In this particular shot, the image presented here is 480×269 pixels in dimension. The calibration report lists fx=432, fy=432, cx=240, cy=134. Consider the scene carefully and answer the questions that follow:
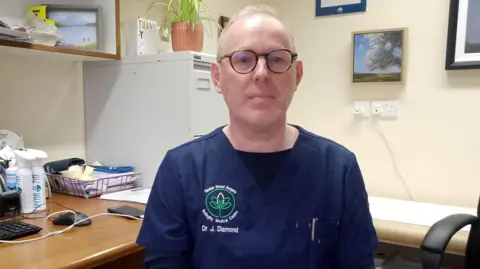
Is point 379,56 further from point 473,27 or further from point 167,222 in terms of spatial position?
point 167,222

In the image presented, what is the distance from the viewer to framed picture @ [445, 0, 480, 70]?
7.09 ft

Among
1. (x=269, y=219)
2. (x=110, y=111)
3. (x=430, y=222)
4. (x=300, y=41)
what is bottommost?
(x=430, y=222)

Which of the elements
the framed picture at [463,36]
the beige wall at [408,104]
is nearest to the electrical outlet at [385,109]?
the beige wall at [408,104]

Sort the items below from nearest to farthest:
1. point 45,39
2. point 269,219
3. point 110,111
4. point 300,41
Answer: point 269,219 < point 45,39 < point 110,111 < point 300,41

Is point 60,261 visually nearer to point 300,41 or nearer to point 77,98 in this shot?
point 77,98

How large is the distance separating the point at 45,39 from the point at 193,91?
22.4 inches

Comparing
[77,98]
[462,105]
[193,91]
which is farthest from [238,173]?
[462,105]

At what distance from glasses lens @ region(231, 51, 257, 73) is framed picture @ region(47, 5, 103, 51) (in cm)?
106

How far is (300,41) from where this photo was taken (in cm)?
273

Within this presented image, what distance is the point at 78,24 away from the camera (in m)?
1.81

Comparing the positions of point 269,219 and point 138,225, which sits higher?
point 269,219

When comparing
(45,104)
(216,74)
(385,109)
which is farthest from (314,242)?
(385,109)

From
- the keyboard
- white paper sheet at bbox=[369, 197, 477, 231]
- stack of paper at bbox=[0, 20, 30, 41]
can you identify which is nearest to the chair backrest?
white paper sheet at bbox=[369, 197, 477, 231]

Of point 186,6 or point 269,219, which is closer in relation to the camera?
point 269,219
